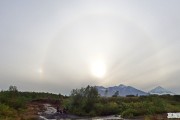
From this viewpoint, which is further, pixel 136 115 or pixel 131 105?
pixel 131 105

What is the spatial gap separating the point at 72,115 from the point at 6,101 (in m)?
12.4

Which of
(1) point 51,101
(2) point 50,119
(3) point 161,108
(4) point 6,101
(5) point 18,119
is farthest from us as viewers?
(1) point 51,101

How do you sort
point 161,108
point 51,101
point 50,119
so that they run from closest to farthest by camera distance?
point 50,119 < point 161,108 < point 51,101

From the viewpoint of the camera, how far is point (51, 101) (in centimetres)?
8388

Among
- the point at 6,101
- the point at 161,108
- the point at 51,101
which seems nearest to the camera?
the point at 6,101

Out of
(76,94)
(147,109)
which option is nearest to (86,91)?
(76,94)

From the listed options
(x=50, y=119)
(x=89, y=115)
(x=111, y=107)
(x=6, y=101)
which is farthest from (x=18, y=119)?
(x=111, y=107)

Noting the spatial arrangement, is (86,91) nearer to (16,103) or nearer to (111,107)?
(111,107)

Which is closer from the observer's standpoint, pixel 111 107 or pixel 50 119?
pixel 50 119

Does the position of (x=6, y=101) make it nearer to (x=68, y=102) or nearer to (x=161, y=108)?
(x=68, y=102)

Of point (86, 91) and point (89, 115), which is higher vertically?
point (86, 91)

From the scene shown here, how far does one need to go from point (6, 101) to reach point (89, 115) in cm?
1585

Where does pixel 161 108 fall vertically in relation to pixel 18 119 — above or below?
above

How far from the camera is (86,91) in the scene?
2805 inches
